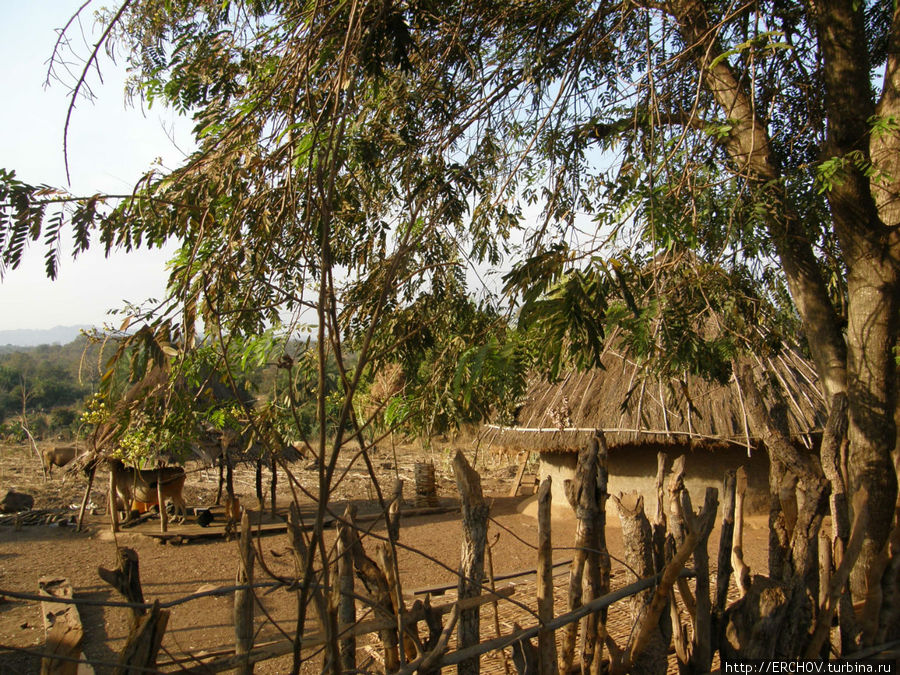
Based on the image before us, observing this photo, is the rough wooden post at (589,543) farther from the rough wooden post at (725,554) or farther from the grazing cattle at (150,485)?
the grazing cattle at (150,485)

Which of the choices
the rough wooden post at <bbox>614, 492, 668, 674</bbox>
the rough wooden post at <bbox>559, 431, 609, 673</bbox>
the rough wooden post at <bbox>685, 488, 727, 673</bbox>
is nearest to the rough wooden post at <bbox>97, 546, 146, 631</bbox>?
the rough wooden post at <bbox>559, 431, 609, 673</bbox>

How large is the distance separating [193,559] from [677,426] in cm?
680

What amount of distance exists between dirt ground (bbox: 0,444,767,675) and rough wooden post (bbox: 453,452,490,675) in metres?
1.54

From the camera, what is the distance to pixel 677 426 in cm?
906

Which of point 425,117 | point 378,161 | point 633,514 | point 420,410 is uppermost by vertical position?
point 425,117

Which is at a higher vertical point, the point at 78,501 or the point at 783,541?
the point at 783,541

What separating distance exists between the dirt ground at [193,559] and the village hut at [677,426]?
63 cm

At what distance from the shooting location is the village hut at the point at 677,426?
880cm

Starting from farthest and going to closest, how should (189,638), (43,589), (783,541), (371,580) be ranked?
(43,589) < (189,638) < (783,541) < (371,580)

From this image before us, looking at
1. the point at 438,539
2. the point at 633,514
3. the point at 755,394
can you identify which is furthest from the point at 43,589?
the point at 755,394

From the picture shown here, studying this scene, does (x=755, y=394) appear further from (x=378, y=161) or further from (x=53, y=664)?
(x=53, y=664)

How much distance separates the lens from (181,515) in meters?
10.7

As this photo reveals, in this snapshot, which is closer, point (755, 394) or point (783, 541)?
point (783, 541)

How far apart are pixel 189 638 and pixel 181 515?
17.3ft
